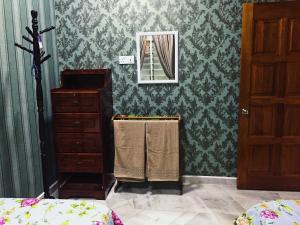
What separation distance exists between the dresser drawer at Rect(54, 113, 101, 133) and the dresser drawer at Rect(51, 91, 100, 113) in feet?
0.17

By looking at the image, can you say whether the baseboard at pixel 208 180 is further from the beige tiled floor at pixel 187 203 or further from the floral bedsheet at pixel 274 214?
the floral bedsheet at pixel 274 214

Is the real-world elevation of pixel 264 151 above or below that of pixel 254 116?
below

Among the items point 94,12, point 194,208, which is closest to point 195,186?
point 194,208

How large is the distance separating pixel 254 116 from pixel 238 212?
1.01m

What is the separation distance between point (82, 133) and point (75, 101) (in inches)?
13.3

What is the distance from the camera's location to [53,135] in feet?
10.0

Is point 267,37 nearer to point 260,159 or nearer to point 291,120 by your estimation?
point 291,120

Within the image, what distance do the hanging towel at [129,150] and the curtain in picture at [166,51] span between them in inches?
26.6

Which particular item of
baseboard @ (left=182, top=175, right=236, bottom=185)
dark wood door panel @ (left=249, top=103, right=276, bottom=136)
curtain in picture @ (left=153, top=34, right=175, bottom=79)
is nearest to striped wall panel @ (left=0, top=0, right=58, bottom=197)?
curtain in picture @ (left=153, top=34, right=175, bottom=79)

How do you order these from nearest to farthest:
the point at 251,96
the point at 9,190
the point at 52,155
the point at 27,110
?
the point at 9,190 < the point at 27,110 < the point at 251,96 < the point at 52,155

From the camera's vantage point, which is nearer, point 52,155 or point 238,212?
point 238,212

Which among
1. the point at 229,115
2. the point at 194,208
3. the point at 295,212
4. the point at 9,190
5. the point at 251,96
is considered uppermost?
the point at 251,96

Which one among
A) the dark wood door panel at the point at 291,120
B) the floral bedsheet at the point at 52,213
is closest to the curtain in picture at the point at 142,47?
the dark wood door panel at the point at 291,120

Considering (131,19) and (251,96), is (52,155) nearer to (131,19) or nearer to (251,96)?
(131,19)
